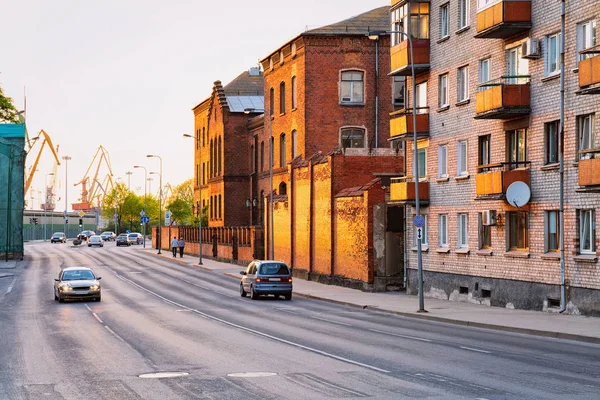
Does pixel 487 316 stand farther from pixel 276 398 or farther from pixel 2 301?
pixel 2 301

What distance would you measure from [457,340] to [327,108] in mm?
43164

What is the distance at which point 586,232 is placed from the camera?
98.0 feet

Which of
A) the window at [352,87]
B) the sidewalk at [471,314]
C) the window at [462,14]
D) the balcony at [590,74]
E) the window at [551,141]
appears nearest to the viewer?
the sidewalk at [471,314]

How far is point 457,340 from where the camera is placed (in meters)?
23.5

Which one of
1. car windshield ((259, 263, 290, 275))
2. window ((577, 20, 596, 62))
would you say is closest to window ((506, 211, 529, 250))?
window ((577, 20, 596, 62))

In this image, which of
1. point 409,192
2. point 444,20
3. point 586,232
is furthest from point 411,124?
point 586,232

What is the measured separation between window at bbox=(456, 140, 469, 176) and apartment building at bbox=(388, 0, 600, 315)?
0.17 feet

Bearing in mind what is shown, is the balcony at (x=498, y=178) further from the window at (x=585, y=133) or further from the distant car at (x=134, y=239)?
the distant car at (x=134, y=239)

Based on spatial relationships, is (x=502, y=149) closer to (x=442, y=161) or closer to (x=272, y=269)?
(x=442, y=161)

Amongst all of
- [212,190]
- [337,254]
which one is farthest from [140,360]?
[212,190]

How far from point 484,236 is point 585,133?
27.1ft

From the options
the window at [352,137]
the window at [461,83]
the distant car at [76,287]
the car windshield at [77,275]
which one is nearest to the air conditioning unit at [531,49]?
the window at [461,83]

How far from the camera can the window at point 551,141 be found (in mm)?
31844

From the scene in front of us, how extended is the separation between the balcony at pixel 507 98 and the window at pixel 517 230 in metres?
3.50
